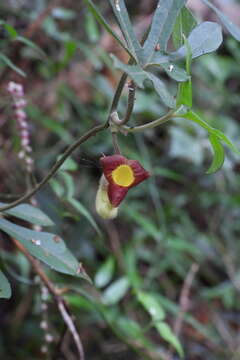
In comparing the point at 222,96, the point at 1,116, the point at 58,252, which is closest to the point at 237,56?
the point at 222,96

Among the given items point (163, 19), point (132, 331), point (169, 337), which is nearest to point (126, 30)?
point (163, 19)

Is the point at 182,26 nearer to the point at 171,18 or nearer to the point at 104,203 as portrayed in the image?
the point at 171,18

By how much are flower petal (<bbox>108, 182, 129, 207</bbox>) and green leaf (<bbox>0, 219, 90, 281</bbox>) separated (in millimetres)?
121

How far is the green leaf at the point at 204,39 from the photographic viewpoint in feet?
1.88

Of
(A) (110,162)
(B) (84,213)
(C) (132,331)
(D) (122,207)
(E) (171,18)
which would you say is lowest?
(C) (132,331)

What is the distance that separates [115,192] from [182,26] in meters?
0.22

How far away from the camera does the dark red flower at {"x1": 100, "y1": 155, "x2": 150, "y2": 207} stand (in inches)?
23.9

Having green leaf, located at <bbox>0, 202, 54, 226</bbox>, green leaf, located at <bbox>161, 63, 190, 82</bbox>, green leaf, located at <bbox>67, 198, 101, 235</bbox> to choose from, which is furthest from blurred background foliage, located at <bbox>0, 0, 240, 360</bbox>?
green leaf, located at <bbox>161, 63, 190, 82</bbox>

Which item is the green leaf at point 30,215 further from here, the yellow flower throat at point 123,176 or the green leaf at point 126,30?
the green leaf at point 126,30

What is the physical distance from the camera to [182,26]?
2.06 feet

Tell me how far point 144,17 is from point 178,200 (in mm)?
786

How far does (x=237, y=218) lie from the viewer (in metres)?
2.04

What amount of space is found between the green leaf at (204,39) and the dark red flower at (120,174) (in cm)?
14

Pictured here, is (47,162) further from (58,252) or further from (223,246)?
(58,252)
